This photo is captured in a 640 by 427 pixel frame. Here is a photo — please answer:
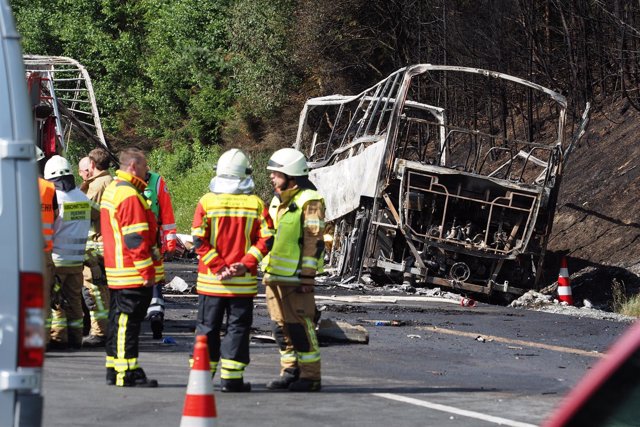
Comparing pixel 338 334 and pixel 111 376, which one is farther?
pixel 338 334

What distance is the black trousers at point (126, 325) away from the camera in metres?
8.95

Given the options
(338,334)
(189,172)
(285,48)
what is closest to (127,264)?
(338,334)

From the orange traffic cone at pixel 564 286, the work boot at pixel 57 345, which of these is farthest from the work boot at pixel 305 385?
the orange traffic cone at pixel 564 286

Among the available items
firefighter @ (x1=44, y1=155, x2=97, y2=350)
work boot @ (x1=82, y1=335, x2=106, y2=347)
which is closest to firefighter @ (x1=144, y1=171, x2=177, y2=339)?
work boot @ (x1=82, y1=335, x2=106, y2=347)

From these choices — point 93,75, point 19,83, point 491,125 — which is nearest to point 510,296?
point 491,125

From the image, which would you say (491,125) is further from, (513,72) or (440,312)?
(440,312)

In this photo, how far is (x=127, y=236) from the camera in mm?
8906

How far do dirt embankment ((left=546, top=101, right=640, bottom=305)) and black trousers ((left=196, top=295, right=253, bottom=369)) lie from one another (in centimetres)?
1182

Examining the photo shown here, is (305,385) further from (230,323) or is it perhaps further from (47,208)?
(47,208)

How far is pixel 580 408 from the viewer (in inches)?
106

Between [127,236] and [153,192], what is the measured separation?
9.62ft

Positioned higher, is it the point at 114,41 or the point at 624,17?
the point at 624,17

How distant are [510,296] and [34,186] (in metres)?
15.7

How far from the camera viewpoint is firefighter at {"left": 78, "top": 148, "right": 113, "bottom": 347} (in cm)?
1135
